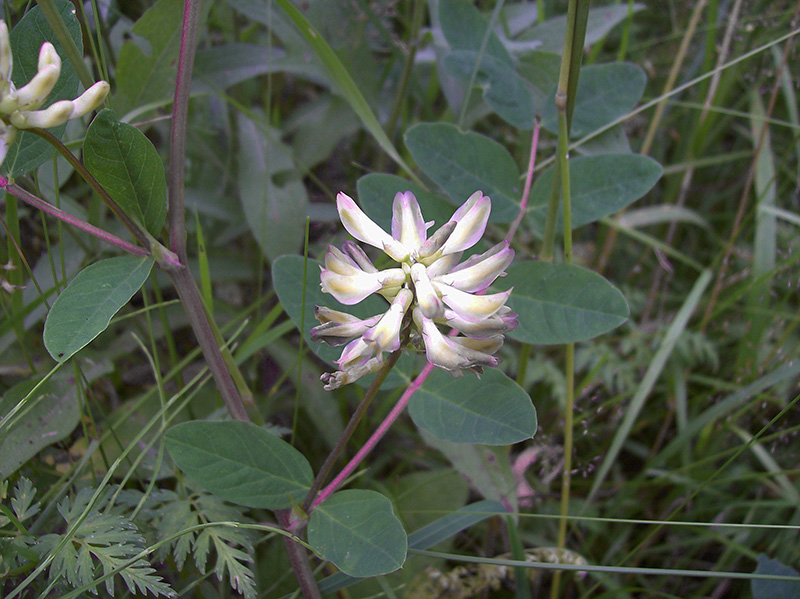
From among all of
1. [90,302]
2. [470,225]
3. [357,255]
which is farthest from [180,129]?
[470,225]

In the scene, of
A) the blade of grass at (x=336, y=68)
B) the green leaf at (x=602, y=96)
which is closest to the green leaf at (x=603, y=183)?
the green leaf at (x=602, y=96)

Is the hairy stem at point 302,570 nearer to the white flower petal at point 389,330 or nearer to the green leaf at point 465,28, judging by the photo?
the white flower petal at point 389,330

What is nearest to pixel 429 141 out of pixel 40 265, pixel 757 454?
pixel 40 265

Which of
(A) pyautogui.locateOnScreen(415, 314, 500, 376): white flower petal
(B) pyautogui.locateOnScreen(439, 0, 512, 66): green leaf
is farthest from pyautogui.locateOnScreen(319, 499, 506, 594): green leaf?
(B) pyautogui.locateOnScreen(439, 0, 512, 66): green leaf

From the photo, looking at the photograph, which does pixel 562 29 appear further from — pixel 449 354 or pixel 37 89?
pixel 37 89

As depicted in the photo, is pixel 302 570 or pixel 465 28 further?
pixel 465 28

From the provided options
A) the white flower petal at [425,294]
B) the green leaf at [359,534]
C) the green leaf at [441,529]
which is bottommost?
the green leaf at [441,529]
